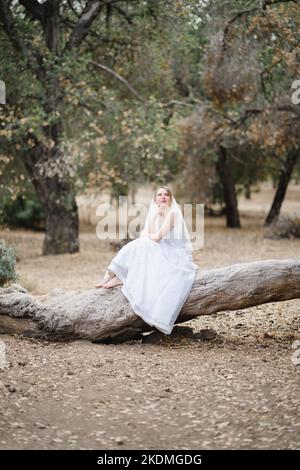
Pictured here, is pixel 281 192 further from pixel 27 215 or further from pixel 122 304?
pixel 122 304

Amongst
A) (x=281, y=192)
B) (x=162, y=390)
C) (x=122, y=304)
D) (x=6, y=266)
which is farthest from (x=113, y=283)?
(x=281, y=192)

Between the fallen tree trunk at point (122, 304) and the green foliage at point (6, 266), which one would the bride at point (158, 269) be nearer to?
the fallen tree trunk at point (122, 304)

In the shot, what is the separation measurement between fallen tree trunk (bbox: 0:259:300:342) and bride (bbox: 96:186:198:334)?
0.45ft

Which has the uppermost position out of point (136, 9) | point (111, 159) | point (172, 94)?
point (136, 9)

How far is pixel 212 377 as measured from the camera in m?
6.57

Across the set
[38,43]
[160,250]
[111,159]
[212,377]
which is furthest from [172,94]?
[212,377]

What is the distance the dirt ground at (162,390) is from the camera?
507 cm

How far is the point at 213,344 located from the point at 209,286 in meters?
0.71

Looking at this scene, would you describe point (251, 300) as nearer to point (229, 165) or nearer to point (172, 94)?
point (172, 94)

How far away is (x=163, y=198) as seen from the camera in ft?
27.0

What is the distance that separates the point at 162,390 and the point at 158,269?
1947 mm

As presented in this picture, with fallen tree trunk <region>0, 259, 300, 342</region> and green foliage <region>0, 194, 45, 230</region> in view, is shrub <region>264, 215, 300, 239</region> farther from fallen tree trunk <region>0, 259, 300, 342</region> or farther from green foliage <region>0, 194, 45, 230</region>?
fallen tree trunk <region>0, 259, 300, 342</region>

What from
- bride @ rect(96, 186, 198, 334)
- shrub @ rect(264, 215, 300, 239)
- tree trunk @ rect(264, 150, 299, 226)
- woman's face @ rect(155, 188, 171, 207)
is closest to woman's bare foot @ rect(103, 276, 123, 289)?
bride @ rect(96, 186, 198, 334)

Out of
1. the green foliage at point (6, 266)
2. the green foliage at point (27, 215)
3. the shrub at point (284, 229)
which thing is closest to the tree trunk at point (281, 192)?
the shrub at point (284, 229)
